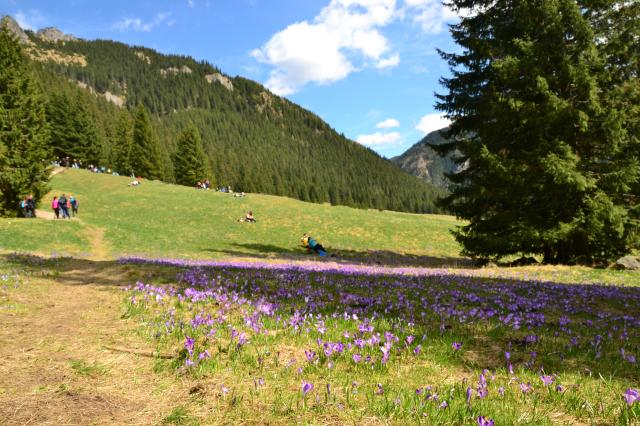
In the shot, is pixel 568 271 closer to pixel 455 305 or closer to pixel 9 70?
pixel 455 305

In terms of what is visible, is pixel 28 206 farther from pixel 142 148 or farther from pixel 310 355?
pixel 142 148

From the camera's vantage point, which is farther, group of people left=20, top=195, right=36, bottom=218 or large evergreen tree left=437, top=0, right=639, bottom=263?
group of people left=20, top=195, right=36, bottom=218

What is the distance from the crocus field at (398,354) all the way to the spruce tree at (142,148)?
8232 cm

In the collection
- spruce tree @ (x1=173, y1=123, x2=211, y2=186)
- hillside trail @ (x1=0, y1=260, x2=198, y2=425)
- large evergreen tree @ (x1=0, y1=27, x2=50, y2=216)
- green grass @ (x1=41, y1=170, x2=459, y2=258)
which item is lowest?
hillside trail @ (x1=0, y1=260, x2=198, y2=425)

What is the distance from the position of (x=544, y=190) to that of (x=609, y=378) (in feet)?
55.3

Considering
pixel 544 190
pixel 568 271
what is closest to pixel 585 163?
pixel 544 190

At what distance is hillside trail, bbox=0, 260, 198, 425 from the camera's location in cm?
351

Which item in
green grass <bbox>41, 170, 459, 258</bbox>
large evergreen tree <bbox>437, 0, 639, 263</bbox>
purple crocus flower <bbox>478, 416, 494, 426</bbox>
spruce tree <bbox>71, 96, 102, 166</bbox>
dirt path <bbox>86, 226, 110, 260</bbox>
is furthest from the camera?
spruce tree <bbox>71, 96, 102, 166</bbox>

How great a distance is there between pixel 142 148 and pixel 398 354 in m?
88.3

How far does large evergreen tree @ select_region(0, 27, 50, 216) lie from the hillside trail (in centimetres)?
3127

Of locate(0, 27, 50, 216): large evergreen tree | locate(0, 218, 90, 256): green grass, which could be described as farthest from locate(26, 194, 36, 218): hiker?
locate(0, 218, 90, 256): green grass

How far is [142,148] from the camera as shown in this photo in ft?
267

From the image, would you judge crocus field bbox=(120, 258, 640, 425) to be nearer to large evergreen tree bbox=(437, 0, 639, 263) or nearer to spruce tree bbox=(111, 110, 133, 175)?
large evergreen tree bbox=(437, 0, 639, 263)

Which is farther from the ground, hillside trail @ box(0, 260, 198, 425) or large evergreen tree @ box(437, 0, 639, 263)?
large evergreen tree @ box(437, 0, 639, 263)
